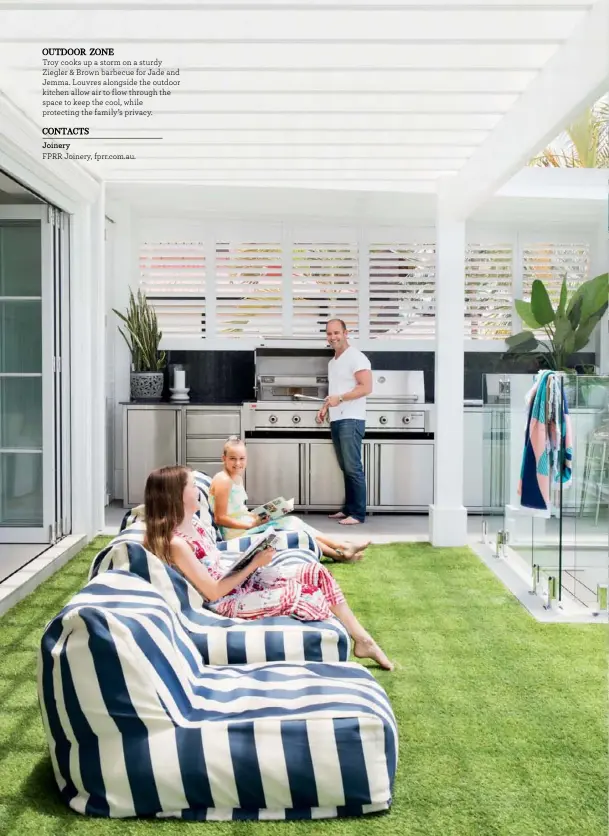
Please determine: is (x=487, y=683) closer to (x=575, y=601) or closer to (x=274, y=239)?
(x=575, y=601)

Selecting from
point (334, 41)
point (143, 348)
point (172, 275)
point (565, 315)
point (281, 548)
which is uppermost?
point (334, 41)

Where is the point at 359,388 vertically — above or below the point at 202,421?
above

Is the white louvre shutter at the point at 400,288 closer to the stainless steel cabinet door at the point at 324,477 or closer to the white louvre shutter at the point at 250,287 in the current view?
the white louvre shutter at the point at 250,287

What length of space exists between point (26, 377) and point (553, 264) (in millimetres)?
5143

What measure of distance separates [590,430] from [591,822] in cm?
293

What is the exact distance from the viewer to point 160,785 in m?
2.61

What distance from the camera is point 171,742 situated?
2613 millimetres

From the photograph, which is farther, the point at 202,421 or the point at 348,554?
the point at 202,421

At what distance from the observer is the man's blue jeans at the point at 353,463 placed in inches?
303

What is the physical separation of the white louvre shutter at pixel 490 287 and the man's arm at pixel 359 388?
1642mm

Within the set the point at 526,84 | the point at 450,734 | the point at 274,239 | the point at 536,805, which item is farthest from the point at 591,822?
the point at 274,239

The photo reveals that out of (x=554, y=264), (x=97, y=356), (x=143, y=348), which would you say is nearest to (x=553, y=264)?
(x=554, y=264)

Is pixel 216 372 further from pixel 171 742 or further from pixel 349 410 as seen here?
pixel 171 742

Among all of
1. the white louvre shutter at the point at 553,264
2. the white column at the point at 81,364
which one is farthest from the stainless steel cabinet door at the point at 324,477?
the white louvre shutter at the point at 553,264
